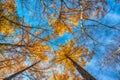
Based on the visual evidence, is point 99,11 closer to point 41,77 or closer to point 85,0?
point 85,0

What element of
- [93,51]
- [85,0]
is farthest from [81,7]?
[93,51]

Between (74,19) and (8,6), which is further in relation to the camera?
(74,19)

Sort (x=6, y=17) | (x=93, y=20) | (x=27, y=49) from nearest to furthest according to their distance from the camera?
(x=6, y=17)
(x=93, y=20)
(x=27, y=49)

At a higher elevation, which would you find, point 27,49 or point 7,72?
point 27,49

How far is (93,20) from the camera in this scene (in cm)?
839

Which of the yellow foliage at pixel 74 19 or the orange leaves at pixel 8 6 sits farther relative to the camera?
the yellow foliage at pixel 74 19

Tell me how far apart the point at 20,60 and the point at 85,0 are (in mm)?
5459

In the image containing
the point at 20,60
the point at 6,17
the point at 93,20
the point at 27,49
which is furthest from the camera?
the point at 20,60

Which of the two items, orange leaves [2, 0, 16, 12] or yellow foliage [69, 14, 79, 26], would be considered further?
yellow foliage [69, 14, 79, 26]

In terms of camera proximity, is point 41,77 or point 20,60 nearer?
point 20,60

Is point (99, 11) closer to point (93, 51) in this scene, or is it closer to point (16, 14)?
point (93, 51)

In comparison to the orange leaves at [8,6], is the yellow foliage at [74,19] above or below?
below

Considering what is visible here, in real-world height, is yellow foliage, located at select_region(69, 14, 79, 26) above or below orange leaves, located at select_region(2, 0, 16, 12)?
below

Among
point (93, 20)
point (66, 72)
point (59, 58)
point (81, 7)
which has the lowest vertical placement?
point (66, 72)
